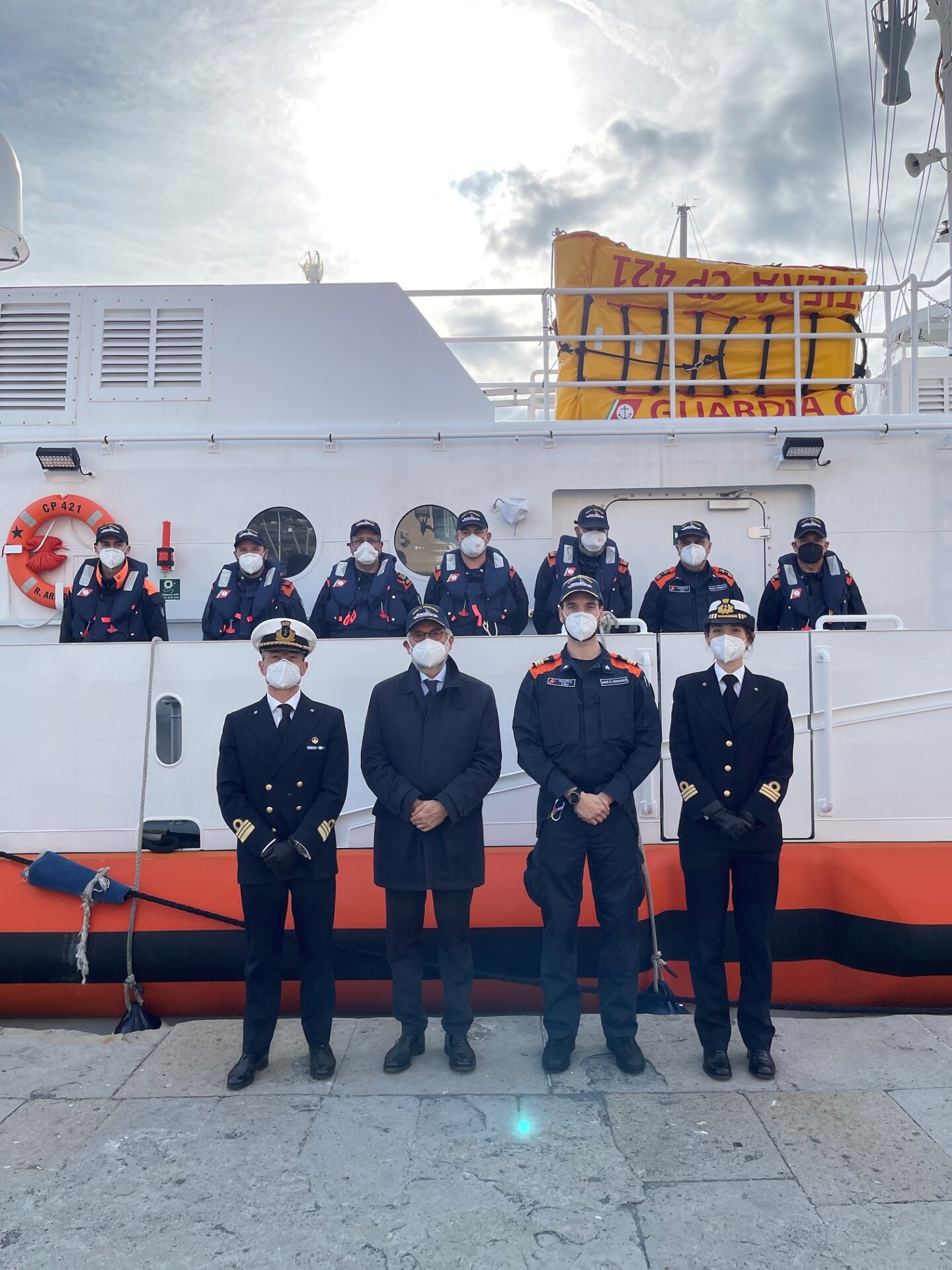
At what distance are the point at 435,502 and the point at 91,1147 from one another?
4161 millimetres

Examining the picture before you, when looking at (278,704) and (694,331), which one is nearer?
(278,704)

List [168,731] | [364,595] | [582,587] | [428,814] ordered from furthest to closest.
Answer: [364,595]
[168,731]
[582,587]
[428,814]

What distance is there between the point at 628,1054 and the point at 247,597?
332 cm

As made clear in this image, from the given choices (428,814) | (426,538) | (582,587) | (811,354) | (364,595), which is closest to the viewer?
(428,814)

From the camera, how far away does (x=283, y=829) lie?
3.64 metres

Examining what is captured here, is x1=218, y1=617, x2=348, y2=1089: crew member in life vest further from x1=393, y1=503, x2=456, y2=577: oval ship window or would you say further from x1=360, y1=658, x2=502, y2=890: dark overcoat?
x1=393, y1=503, x2=456, y2=577: oval ship window

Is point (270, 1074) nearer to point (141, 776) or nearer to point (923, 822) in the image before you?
point (141, 776)

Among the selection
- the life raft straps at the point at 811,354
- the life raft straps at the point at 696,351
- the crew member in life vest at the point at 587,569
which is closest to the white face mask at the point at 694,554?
the crew member in life vest at the point at 587,569

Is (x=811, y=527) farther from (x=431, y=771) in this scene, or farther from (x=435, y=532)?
(x=431, y=771)

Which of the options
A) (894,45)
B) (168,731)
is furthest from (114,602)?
(894,45)

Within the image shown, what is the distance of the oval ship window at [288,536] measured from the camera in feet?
20.3

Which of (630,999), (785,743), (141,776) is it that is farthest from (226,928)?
(785,743)

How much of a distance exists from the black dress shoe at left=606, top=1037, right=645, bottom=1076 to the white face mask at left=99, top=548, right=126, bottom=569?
12.1ft

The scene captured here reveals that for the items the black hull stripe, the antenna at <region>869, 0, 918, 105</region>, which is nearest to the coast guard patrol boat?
the black hull stripe
